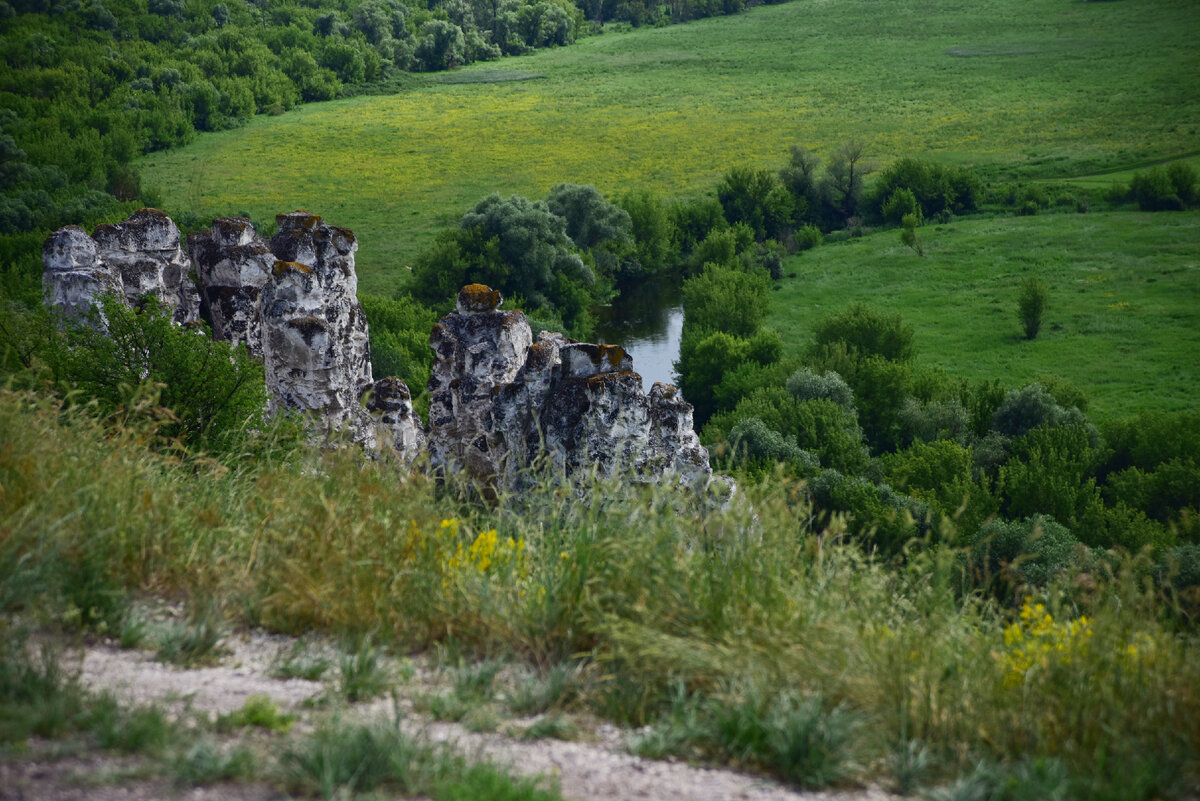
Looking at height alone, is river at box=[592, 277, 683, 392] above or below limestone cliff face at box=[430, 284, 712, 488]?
below

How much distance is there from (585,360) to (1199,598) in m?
9.52

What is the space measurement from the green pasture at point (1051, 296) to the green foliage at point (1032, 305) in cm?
77

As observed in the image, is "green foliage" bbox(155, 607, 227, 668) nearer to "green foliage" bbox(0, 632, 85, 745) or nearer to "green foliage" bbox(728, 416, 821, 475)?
"green foliage" bbox(0, 632, 85, 745)

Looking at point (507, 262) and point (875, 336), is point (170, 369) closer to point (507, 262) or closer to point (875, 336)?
point (875, 336)

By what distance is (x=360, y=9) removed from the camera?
124938 millimetres

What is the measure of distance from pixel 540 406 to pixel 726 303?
4436 centimetres

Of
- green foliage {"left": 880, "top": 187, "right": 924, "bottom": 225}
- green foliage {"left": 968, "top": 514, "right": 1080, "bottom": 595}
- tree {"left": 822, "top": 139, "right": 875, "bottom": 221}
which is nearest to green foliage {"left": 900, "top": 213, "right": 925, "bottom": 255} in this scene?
green foliage {"left": 880, "top": 187, "right": 924, "bottom": 225}

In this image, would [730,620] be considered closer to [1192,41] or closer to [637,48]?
[1192,41]

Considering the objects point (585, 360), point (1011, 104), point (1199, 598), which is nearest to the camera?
point (1199, 598)

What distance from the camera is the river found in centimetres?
5950

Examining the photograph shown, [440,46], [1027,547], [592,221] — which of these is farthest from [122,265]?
[440,46]

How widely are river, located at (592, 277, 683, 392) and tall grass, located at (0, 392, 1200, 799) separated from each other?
155 ft

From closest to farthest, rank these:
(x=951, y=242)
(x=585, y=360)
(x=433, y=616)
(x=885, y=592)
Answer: (x=433, y=616) → (x=885, y=592) → (x=585, y=360) → (x=951, y=242)

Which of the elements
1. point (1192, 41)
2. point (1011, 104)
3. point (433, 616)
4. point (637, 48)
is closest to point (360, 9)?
point (637, 48)
